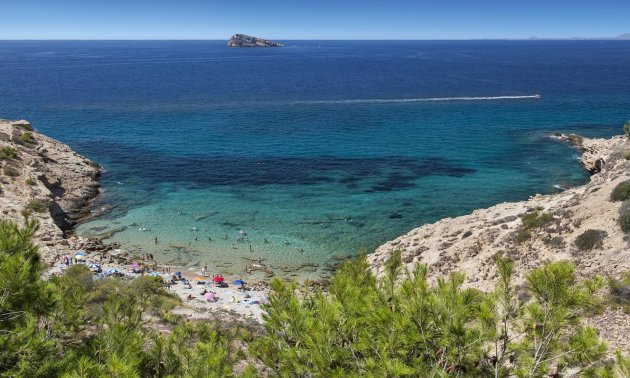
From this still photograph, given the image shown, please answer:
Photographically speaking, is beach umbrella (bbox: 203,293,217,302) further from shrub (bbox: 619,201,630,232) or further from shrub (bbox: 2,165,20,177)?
shrub (bbox: 2,165,20,177)

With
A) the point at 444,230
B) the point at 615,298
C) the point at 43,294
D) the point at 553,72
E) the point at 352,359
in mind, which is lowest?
the point at 444,230

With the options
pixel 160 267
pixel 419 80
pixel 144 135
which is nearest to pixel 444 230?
pixel 160 267

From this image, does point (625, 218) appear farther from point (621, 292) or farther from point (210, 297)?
point (210, 297)

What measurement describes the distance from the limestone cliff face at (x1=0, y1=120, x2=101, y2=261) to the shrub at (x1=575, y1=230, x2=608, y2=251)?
34.3 meters

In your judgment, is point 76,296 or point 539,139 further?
point 539,139

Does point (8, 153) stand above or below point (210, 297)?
above

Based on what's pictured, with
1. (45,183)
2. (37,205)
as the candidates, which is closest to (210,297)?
(37,205)

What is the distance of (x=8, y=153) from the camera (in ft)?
147

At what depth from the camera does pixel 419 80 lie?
141 metres

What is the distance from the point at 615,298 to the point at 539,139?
2190 inches

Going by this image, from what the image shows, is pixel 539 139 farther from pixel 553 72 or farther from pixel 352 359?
pixel 553 72

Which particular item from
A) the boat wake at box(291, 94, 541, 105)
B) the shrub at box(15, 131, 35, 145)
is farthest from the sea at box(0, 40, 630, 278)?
the shrub at box(15, 131, 35, 145)

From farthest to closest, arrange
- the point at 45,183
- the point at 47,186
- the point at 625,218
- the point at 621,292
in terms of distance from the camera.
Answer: the point at 45,183 → the point at 47,186 → the point at 625,218 → the point at 621,292

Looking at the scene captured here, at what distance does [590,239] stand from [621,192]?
541cm
